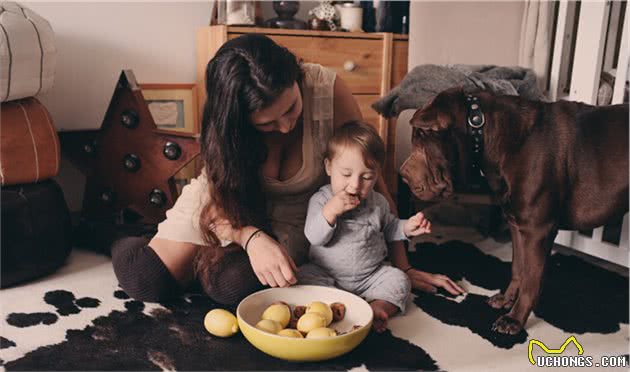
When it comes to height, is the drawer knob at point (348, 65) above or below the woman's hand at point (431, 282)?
above

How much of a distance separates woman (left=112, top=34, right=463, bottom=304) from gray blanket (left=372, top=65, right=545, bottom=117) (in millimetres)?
330

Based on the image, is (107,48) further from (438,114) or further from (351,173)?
(438,114)

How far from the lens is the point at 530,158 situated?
131cm

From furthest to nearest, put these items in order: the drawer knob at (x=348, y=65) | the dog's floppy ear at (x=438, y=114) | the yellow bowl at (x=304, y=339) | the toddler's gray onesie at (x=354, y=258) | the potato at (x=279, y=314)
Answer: the drawer knob at (x=348, y=65)
the toddler's gray onesie at (x=354, y=258)
the dog's floppy ear at (x=438, y=114)
the potato at (x=279, y=314)
the yellow bowl at (x=304, y=339)

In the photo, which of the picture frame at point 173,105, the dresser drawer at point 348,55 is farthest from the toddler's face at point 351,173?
the picture frame at point 173,105

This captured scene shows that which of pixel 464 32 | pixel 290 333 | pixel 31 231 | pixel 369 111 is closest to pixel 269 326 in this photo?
pixel 290 333

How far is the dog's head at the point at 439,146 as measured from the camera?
1.32 meters

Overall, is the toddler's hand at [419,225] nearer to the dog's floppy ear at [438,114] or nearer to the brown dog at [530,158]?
the brown dog at [530,158]

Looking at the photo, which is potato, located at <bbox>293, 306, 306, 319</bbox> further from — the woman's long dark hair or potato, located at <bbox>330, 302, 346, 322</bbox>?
the woman's long dark hair

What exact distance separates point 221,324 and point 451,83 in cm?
104

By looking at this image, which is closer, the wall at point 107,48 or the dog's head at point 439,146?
the dog's head at point 439,146

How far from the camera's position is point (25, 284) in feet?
5.05

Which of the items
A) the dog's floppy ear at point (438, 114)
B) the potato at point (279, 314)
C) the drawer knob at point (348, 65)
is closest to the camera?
the potato at point (279, 314)

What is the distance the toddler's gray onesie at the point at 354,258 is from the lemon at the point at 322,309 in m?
0.18
